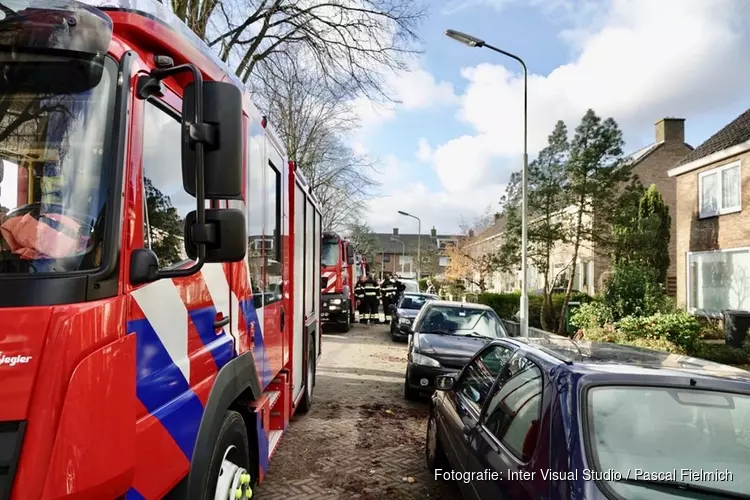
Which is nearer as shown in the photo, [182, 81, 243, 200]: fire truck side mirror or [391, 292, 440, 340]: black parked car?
[182, 81, 243, 200]: fire truck side mirror

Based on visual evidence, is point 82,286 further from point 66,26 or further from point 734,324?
point 734,324

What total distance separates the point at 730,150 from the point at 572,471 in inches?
710

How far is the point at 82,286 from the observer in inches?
68.2

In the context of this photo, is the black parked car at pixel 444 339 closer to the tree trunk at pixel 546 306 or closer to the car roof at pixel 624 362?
the car roof at pixel 624 362

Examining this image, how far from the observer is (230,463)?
295 cm

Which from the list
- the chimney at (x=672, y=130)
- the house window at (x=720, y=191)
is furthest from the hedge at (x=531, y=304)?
Result: the chimney at (x=672, y=130)

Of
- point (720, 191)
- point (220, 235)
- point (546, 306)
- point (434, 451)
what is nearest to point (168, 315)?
point (220, 235)

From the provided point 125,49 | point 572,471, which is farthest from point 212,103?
point 572,471

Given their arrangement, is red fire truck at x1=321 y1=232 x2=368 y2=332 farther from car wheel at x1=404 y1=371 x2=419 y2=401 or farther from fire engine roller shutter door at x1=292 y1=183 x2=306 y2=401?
fire engine roller shutter door at x1=292 y1=183 x2=306 y2=401

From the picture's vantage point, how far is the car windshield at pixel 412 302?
17016mm

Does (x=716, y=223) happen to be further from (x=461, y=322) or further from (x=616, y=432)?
(x=616, y=432)

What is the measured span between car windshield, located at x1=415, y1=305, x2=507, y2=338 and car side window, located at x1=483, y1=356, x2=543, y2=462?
511cm

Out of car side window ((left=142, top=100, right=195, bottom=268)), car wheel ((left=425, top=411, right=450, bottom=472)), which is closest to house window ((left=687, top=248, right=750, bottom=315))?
car wheel ((left=425, top=411, right=450, bottom=472))

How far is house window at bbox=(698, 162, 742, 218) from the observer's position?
16656 millimetres
